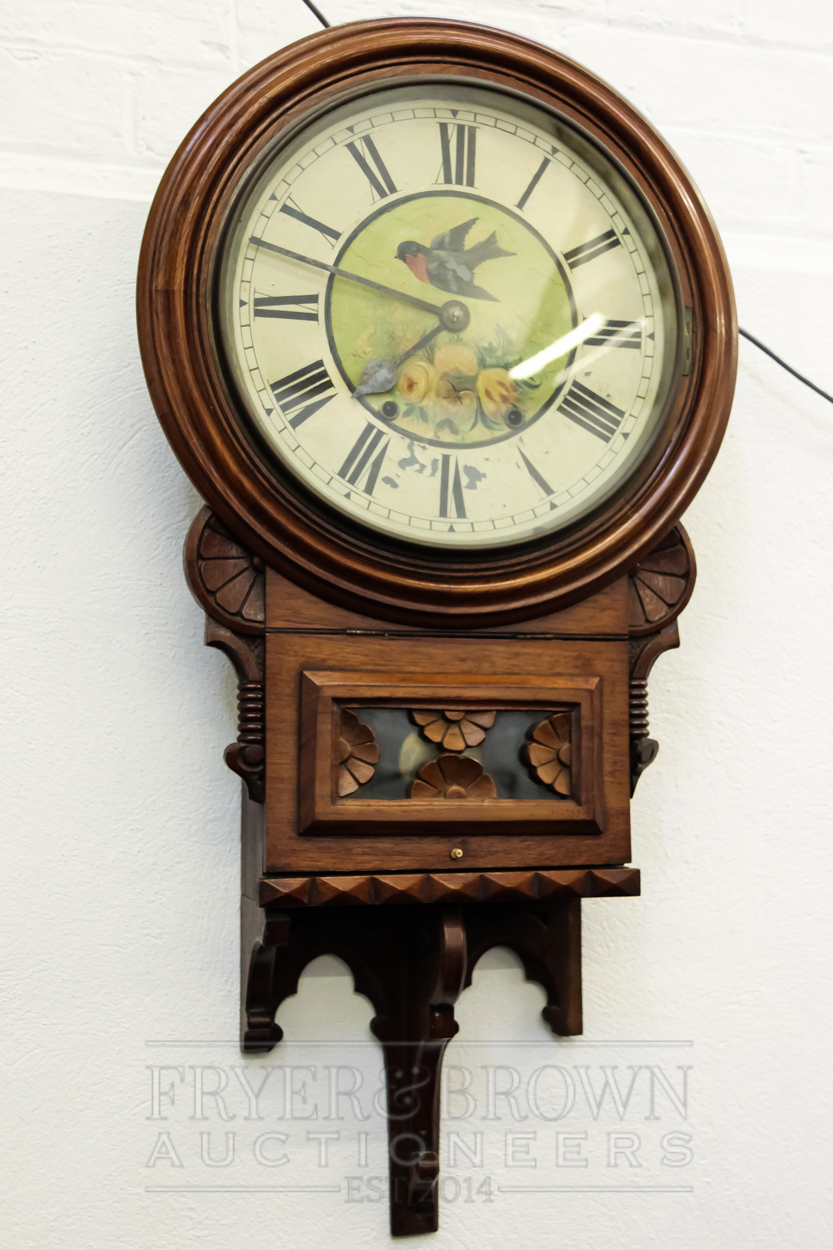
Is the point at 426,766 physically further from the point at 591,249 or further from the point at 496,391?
the point at 591,249

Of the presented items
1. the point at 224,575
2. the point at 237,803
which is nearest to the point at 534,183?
the point at 224,575

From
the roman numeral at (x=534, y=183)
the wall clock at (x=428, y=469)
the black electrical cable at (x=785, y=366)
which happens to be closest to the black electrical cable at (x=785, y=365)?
the black electrical cable at (x=785, y=366)

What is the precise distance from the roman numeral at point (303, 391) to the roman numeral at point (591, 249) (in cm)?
23

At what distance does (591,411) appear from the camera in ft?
3.07

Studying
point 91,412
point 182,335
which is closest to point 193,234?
point 182,335

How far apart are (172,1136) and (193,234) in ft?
2.32

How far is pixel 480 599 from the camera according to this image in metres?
0.89

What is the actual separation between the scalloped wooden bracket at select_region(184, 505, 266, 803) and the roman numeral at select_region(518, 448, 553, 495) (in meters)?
0.23

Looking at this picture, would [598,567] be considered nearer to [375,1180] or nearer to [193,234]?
[193,234]

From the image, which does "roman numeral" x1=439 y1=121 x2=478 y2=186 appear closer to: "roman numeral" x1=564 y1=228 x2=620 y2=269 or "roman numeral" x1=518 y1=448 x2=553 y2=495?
"roman numeral" x1=564 y1=228 x2=620 y2=269

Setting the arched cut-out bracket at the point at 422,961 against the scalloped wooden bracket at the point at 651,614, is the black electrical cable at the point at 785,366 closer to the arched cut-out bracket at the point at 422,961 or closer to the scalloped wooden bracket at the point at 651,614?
the scalloped wooden bracket at the point at 651,614

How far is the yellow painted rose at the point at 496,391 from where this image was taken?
0.91m

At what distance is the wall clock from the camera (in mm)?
856

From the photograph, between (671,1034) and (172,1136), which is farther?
(671,1034)
